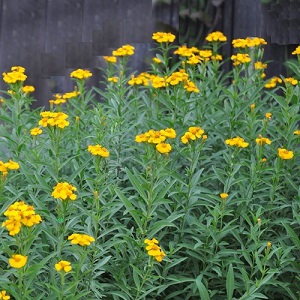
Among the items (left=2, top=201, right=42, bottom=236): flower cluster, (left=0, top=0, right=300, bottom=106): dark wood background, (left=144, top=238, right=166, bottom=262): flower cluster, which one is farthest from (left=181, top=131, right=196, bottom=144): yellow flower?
(left=0, top=0, right=300, bottom=106): dark wood background

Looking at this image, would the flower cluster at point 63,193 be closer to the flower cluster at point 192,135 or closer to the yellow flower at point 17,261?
the yellow flower at point 17,261

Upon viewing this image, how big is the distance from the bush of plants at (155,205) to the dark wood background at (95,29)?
139 centimetres

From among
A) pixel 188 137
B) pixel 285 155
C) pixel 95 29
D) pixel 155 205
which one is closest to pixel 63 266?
pixel 155 205

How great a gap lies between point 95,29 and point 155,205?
104 inches

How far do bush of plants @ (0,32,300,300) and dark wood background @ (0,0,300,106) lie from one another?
1389 millimetres

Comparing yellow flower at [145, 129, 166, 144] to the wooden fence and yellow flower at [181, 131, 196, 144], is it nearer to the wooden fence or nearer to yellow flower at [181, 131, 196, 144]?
yellow flower at [181, 131, 196, 144]

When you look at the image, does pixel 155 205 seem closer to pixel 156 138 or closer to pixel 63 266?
pixel 156 138

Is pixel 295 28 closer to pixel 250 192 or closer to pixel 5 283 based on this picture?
pixel 250 192

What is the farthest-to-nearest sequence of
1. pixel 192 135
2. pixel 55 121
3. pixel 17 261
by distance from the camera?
pixel 192 135 → pixel 55 121 → pixel 17 261

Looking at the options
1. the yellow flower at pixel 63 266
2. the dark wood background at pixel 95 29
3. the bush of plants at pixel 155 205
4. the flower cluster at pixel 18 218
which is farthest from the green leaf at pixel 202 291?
the dark wood background at pixel 95 29

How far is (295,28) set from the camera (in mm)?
5156

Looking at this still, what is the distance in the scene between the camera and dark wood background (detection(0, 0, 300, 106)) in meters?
5.25

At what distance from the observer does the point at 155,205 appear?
9.62 feet

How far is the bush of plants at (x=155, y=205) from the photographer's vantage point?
277cm
